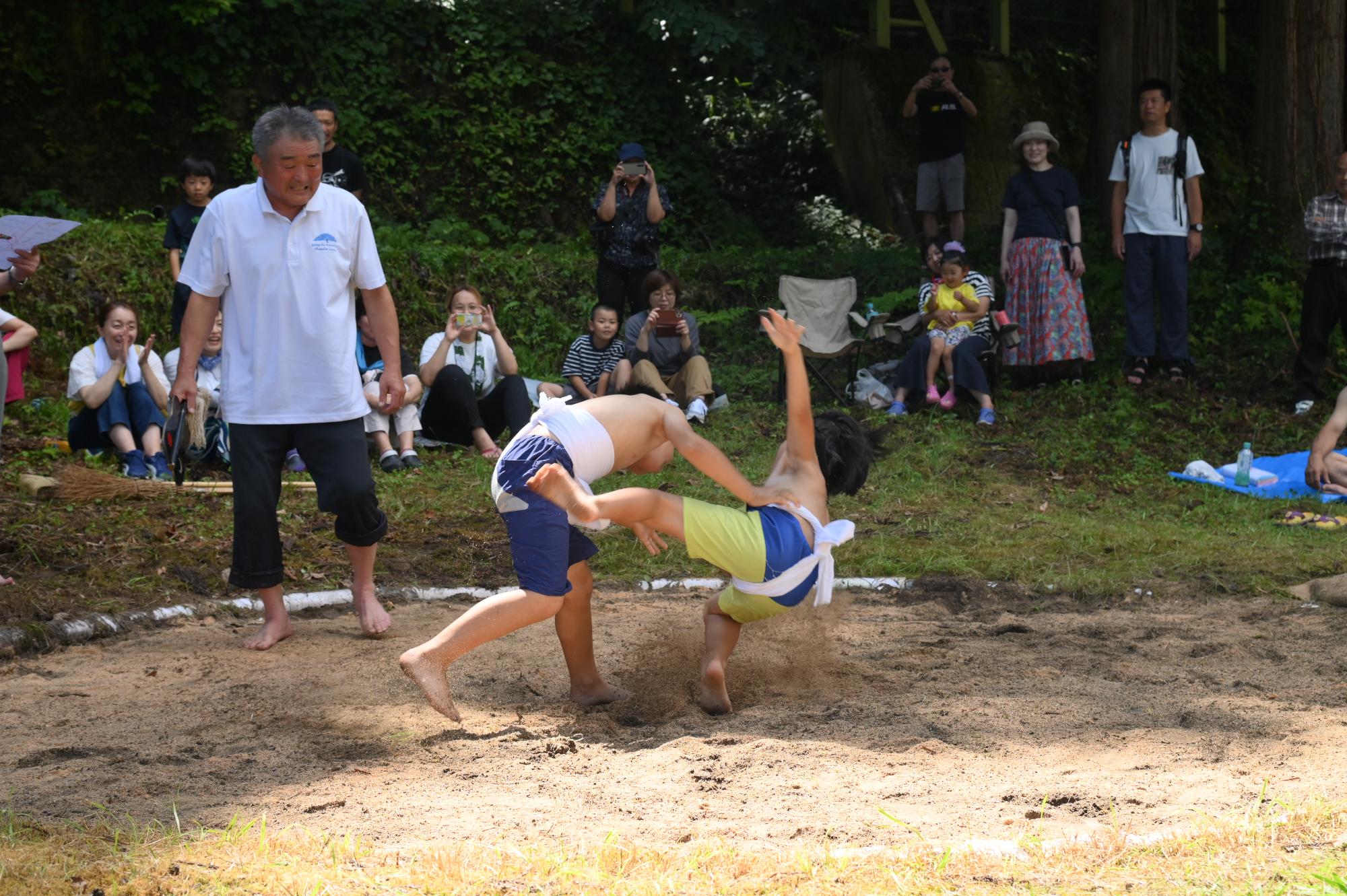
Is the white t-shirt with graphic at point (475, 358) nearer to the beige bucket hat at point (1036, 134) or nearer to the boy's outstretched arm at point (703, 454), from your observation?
the beige bucket hat at point (1036, 134)

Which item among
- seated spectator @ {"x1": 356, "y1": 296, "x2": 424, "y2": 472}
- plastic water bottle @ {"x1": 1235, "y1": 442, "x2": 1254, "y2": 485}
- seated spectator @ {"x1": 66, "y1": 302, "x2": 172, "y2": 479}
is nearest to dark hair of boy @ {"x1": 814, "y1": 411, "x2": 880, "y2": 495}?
seated spectator @ {"x1": 356, "y1": 296, "x2": 424, "y2": 472}

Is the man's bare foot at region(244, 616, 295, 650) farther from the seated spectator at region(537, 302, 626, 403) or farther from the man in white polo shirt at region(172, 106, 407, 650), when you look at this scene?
the seated spectator at region(537, 302, 626, 403)

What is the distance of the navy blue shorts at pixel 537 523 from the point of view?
13.5ft

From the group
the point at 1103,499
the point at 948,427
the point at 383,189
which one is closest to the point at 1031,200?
the point at 948,427

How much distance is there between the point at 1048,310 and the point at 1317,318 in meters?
1.96

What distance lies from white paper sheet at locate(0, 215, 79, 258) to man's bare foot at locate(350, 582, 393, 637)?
1.91 metres

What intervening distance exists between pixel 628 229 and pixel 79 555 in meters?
5.46

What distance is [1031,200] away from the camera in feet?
34.9

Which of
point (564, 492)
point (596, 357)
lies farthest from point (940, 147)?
point (564, 492)

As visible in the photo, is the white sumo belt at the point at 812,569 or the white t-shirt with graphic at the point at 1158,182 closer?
the white sumo belt at the point at 812,569

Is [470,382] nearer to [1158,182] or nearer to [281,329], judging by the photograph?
[281,329]

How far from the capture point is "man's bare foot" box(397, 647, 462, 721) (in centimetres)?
395

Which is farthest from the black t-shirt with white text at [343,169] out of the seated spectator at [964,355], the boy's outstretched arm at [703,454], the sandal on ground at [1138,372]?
the sandal on ground at [1138,372]

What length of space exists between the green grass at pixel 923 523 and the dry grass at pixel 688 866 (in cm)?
233
